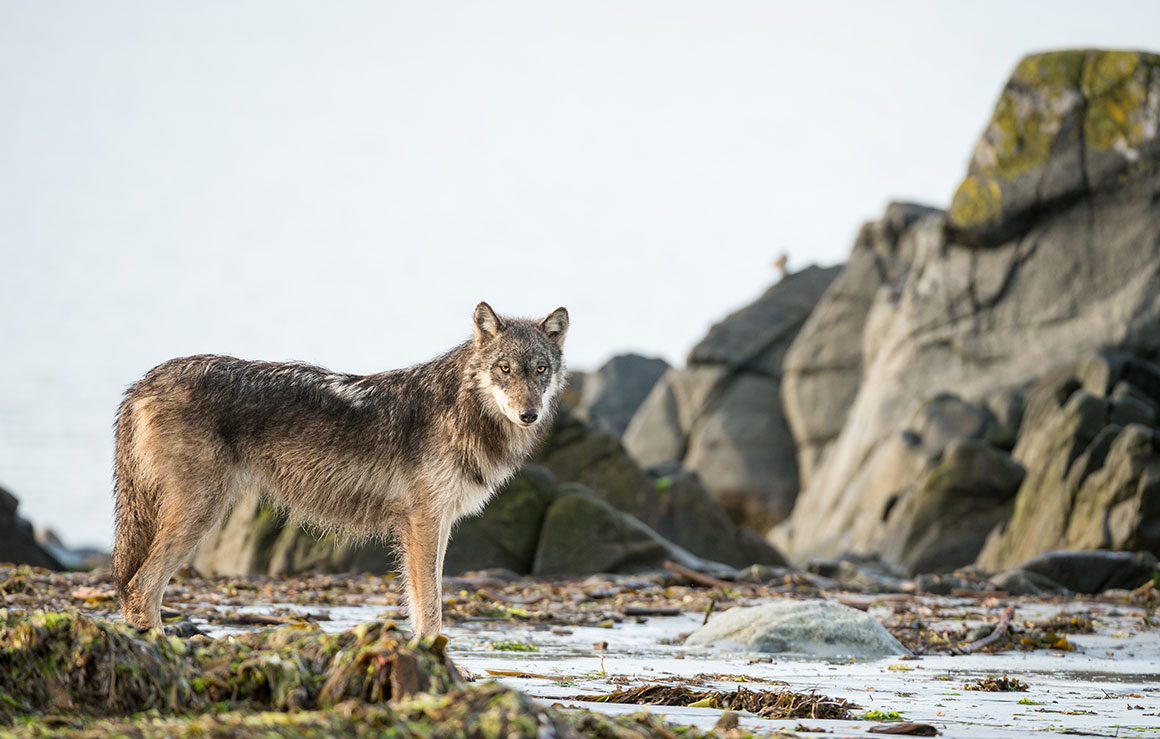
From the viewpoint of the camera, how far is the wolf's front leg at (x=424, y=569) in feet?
25.4

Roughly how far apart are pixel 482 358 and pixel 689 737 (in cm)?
489

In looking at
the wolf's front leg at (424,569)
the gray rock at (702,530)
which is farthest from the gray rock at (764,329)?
the wolf's front leg at (424,569)

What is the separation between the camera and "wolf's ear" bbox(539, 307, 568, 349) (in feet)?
28.3

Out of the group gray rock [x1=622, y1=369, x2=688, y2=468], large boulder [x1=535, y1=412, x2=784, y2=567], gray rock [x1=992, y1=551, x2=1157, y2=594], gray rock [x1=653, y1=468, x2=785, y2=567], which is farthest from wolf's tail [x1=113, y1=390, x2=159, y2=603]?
gray rock [x1=622, y1=369, x2=688, y2=468]

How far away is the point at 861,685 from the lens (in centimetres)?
661

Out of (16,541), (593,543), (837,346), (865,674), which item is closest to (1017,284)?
(837,346)

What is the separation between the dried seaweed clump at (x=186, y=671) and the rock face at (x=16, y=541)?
41.8 feet

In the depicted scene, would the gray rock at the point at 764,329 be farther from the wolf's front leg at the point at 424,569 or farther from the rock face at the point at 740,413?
the wolf's front leg at the point at 424,569

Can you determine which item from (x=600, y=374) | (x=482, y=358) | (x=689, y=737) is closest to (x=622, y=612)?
(x=482, y=358)

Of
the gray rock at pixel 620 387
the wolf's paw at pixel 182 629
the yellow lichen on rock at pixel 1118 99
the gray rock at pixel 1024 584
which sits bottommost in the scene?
the gray rock at pixel 1024 584

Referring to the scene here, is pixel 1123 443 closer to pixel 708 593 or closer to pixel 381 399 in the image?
pixel 708 593

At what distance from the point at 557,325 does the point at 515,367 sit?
0.75 meters

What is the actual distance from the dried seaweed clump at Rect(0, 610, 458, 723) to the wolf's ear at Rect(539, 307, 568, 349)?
4762 mm

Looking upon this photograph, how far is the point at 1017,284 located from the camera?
28.2 m
